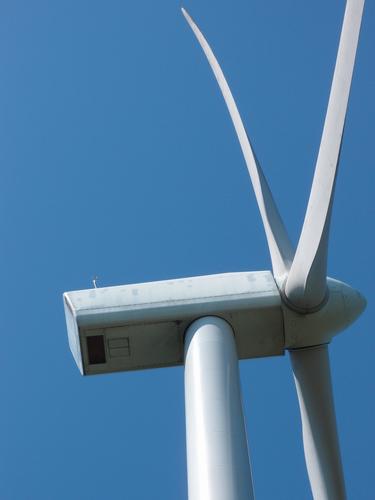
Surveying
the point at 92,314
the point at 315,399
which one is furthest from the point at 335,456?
the point at 92,314

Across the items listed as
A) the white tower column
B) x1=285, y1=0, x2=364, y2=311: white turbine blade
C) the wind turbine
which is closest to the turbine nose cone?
the wind turbine

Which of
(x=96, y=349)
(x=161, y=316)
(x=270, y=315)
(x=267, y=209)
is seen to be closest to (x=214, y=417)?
(x=161, y=316)

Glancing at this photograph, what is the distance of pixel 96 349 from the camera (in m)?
12.7

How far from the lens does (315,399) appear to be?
1279 cm

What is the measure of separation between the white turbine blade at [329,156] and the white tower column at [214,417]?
5.72ft

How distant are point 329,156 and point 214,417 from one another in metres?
3.82

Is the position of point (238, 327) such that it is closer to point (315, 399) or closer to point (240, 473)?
point (315, 399)

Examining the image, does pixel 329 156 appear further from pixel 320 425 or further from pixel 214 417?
Result: pixel 320 425

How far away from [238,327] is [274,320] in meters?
0.57

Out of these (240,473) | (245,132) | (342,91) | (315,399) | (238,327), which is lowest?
(240,473)

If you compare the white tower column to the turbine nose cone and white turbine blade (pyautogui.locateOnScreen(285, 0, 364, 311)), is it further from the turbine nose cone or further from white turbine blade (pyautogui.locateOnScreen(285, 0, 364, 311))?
the turbine nose cone

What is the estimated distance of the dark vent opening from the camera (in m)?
12.6

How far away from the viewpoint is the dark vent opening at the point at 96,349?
12.6 metres

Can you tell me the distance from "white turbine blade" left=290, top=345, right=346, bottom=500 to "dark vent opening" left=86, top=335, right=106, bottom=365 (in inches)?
124
